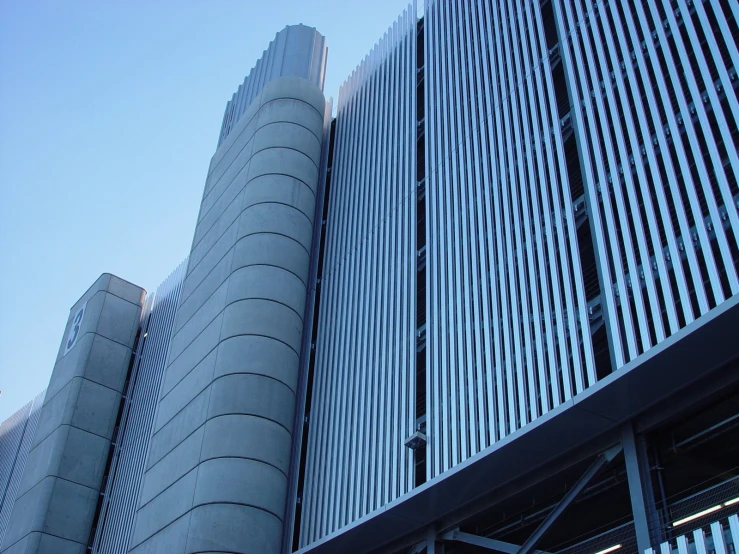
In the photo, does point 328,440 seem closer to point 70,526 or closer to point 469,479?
point 469,479

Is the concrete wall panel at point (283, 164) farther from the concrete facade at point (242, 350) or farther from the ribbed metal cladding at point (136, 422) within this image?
the ribbed metal cladding at point (136, 422)

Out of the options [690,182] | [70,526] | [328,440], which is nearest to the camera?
[690,182]

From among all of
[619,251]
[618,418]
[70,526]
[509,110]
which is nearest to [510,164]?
[509,110]

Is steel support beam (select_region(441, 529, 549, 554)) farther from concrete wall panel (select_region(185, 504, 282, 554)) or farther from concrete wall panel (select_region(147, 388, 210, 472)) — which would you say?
concrete wall panel (select_region(147, 388, 210, 472))

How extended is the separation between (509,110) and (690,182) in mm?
7228

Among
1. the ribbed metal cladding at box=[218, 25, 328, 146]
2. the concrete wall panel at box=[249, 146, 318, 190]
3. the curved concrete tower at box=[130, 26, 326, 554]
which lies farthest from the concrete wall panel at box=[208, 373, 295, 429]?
the ribbed metal cladding at box=[218, 25, 328, 146]

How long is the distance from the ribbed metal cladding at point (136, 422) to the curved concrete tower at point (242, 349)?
5.75 meters

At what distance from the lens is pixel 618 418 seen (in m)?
16.8

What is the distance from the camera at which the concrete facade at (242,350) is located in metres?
24.1

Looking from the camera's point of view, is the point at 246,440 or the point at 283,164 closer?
the point at 246,440

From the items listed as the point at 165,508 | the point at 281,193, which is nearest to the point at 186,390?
the point at 165,508

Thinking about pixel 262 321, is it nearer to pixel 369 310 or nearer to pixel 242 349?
pixel 242 349

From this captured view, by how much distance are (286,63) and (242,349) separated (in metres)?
14.3

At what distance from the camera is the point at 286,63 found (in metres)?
35.2
